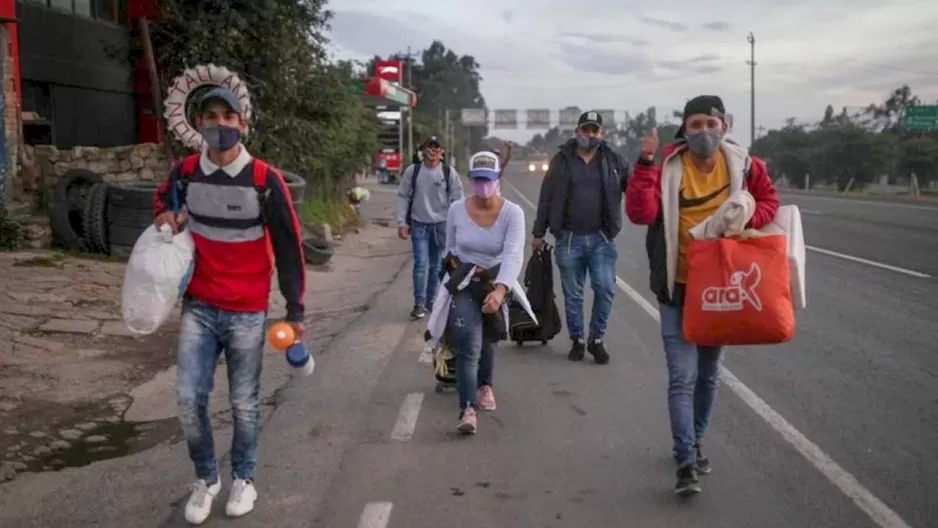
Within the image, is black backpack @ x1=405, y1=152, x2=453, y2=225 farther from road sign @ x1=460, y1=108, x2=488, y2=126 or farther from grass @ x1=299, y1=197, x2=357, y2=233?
road sign @ x1=460, y1=108, x2=488, y2=126

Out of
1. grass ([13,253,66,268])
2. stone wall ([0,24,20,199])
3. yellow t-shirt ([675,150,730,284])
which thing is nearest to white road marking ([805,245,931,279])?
yellow t-shirt ([675,150,730,284])

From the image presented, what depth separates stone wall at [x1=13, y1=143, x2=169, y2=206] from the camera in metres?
13.9

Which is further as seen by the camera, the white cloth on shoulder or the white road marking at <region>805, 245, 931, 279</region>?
the white road marking at <region>805, 245, 931, 279</region>

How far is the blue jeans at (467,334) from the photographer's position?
19.4ft

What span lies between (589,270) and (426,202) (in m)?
2.30

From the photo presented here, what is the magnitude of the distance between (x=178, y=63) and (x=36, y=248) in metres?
4.98

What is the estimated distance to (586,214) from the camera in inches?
305

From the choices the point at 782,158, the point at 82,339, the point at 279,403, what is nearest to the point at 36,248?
the point at 82,339

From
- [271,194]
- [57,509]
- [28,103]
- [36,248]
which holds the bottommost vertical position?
[57,509]

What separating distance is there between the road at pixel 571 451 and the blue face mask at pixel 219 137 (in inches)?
69.0

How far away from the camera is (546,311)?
8016 millimetres

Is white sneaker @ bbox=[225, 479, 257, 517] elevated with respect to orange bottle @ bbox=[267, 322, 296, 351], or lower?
lower

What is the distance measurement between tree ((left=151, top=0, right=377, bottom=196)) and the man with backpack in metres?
7.18

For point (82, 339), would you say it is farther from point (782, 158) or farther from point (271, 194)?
point (782, 158)
